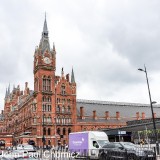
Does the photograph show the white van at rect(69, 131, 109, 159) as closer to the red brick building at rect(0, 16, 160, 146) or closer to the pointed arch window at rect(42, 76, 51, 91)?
the red brick building at rect(0, 16, 160, 146)

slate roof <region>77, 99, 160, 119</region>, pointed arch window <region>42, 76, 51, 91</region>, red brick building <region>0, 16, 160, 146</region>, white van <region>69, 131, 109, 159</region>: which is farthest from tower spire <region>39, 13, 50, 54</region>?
white van <region>69, 131, 109, 159</region>

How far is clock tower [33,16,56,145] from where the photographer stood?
8819 cm

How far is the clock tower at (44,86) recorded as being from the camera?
8819 centimetres

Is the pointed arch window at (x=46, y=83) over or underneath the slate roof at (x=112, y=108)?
over

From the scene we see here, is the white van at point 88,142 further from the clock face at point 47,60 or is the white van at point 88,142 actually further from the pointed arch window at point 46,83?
the clock face at point 47,60

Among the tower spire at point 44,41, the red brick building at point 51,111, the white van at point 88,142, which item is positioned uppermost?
the tower spire at point 44,41

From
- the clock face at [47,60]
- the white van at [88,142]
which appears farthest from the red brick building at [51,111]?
the white van at [88,142]

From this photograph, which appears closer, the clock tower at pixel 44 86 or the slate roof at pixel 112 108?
the clock tower at pixel 44 86

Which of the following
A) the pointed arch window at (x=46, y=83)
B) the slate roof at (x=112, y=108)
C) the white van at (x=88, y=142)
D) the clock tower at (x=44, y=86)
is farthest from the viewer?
the slate roof at (x=112, y=108)

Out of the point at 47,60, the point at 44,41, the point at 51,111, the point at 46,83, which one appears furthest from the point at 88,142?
the point at 44,41

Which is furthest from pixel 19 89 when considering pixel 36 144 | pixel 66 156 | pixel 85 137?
pixel 66 156

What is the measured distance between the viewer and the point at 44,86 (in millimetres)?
92000

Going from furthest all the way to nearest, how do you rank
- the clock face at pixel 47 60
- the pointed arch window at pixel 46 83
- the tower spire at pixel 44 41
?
the tower spire at pixel 44 41, the clock face at pixel 47 60, the pointed arch window at pixel 46 83

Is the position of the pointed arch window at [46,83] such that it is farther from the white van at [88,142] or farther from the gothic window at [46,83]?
the white van at [88,142]
